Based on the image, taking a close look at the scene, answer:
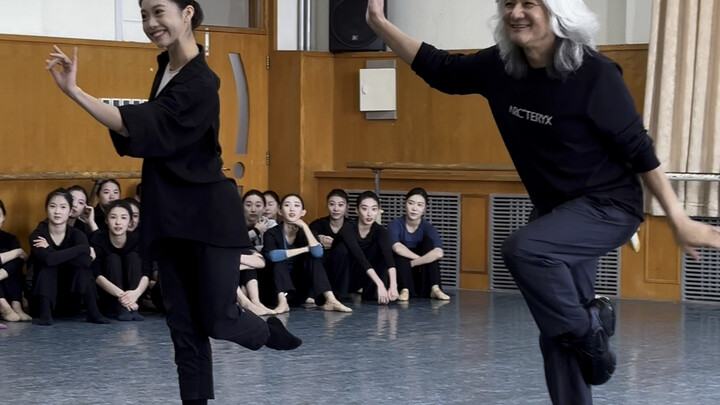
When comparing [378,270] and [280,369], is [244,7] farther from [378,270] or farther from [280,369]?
[280,369]

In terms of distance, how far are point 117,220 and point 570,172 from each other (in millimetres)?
4673

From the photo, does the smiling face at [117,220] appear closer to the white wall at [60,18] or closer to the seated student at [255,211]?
the seated student at [255,211]

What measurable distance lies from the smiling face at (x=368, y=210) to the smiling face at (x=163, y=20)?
15.3 feet

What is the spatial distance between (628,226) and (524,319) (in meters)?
4.18

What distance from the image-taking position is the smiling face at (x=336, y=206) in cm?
866

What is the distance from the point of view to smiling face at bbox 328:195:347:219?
8664 mm

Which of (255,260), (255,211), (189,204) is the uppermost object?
(189,204)

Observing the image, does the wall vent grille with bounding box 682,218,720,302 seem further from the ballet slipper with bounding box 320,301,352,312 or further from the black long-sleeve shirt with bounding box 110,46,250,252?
the black long-sleeve shirt with bounding box 110,46,250,252

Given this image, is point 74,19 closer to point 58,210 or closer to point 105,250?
point 58,210

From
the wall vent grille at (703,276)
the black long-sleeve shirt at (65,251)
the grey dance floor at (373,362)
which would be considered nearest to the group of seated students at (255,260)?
the black long-sleeve shirt at (65,251)

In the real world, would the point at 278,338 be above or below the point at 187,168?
below

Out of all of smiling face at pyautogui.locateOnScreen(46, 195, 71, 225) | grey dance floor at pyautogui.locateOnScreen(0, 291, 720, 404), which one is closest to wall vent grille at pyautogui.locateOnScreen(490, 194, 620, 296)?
grey dance floor at pyautogui.locateOnScreen(0, 291, 720, 404)

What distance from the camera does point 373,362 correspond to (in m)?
6.12

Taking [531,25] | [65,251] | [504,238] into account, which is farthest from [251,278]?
[531,25]
